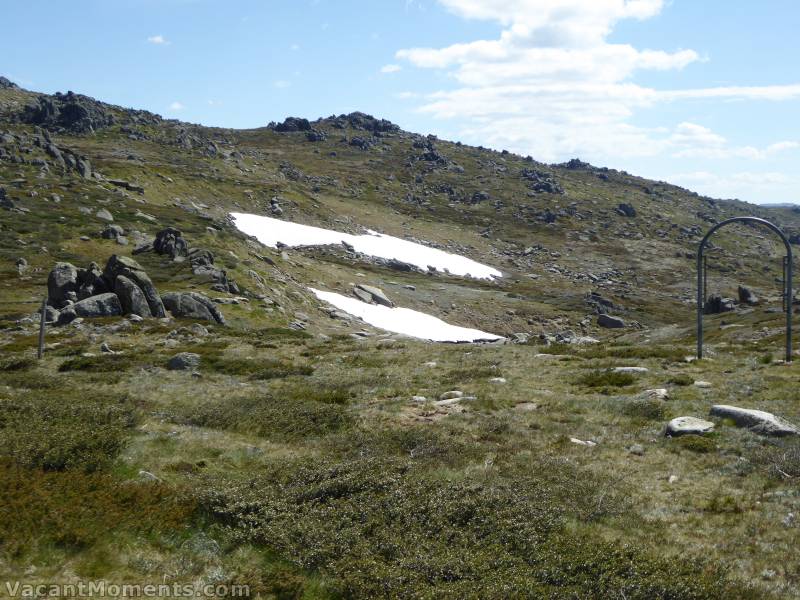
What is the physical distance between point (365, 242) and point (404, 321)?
4900 centimetres

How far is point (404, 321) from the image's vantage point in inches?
2628

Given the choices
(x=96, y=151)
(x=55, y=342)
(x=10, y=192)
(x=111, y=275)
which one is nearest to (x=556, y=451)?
(x=55, y=342)

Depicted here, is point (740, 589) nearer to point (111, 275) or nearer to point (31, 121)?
point (111, 275)

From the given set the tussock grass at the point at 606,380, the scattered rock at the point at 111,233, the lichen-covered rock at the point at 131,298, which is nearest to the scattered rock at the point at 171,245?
the scattered rock at the point at 111,233

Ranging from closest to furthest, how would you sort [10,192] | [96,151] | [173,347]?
[173,347]
[10,192]
[96,151]

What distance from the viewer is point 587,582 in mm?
8523

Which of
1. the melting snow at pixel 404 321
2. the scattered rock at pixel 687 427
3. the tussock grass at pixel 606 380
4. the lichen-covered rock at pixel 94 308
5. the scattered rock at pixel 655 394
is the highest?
the lichen-covered rock at pixel 94 308

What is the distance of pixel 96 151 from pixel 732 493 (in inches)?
6220

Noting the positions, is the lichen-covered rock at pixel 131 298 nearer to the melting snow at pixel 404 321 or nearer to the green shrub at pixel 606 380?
the melting snow at pixel 404 321

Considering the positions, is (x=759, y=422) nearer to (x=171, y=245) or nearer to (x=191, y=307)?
(x=191, y=307)

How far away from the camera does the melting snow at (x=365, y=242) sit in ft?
339

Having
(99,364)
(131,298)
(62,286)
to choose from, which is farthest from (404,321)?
(99,364)

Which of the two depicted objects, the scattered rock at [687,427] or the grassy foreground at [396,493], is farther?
the scattered rock at [687,427]

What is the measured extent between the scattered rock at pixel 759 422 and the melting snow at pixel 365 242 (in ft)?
285
